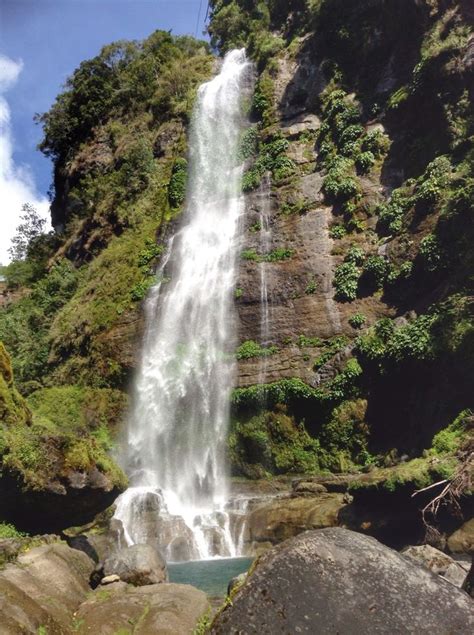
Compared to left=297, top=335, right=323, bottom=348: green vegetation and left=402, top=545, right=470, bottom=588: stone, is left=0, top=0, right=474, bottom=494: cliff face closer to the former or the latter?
Result: left=297, top=335, right=323, bottom=348: green vegetation

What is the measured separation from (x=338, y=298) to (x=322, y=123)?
12518mm

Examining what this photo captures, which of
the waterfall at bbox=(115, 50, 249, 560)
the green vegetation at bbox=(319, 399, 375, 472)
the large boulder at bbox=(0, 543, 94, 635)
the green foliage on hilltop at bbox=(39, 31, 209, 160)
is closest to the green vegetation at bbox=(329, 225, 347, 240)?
the waterfall at bbox=(115, 50, 249, 560)

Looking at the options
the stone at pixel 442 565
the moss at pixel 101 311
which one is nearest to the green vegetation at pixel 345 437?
the stone at pixel 442 565

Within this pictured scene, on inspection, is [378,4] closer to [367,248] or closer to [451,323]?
[367,248]

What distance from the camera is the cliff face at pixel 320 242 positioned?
18844mm

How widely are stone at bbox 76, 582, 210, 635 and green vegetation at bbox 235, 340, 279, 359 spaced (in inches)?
542

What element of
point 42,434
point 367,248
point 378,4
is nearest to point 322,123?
point 378,4

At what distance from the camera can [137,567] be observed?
9172 millimetres

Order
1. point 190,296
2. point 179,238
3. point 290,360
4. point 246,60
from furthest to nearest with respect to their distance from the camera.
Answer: point 246,60 < point 179,238 < point 190,296 < point 290,360

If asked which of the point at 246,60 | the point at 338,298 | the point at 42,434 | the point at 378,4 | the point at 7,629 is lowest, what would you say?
the point at 7,629

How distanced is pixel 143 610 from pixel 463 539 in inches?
329

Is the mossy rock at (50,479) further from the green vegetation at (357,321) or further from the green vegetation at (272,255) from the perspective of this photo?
the green vegetation at (272,255)

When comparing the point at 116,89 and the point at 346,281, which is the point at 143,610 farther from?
the point at 116,89

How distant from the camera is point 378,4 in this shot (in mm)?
29031
